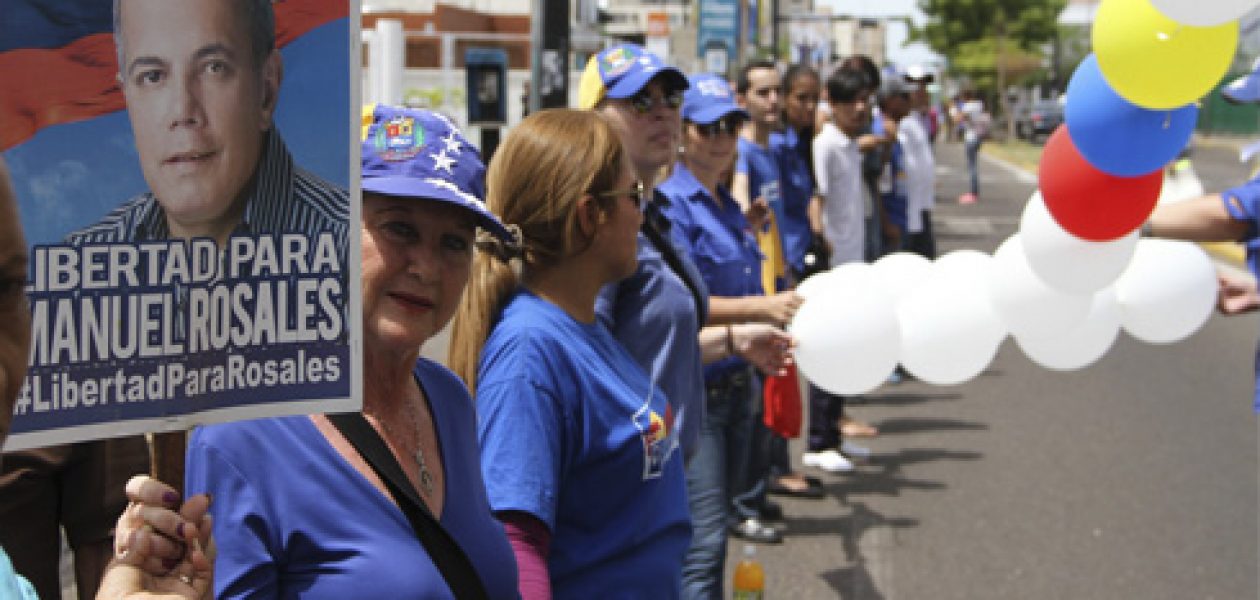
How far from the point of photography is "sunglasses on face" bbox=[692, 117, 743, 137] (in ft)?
17.5

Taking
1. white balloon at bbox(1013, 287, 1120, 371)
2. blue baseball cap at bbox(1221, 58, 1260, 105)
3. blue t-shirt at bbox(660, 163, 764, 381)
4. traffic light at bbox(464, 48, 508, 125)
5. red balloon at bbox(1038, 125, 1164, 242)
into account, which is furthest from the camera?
traffic light at bbox(464, 48, 508, 125)

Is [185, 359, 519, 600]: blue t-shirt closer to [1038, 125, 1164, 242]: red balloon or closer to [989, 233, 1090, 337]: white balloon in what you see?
[1038, 125, 1164, 242]: red balloon

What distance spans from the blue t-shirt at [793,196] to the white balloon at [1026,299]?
2544 millimetres

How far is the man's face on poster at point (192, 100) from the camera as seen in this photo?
1.61 meters

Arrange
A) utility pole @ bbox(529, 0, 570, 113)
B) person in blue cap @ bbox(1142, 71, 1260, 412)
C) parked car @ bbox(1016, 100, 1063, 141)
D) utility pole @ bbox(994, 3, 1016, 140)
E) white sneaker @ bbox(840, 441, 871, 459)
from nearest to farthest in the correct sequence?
1. person in blue cap @ bbox(1142, 71, 1260, 412)
2. utility pole @ bbox(529, 0, 570, 113)
3. white sneaker @ bbox(840, 441, 871, 459)
4. parked car @ bbox(1016, 100, 1063, 141)
5. utility pole @ bbox(994, 3, 1016, 140)

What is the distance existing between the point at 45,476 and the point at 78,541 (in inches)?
6.2

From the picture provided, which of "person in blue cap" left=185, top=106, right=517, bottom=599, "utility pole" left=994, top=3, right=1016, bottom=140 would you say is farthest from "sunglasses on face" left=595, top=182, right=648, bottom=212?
"utility pole" left=994, top=3, right=1016, bottom=140

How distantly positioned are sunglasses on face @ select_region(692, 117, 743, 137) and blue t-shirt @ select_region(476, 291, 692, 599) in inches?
102

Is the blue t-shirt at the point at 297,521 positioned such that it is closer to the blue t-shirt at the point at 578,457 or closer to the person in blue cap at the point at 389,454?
the person in blue cap at the point at 389,454

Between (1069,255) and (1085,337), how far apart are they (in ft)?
2.12

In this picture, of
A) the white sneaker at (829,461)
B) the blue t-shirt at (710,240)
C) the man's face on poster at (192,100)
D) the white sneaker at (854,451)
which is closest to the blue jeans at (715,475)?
the blue t-shirt at (710,240)

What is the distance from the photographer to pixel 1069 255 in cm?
436

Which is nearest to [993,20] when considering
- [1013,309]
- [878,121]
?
[878,121]

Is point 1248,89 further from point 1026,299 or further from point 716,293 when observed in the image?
point 716,293
